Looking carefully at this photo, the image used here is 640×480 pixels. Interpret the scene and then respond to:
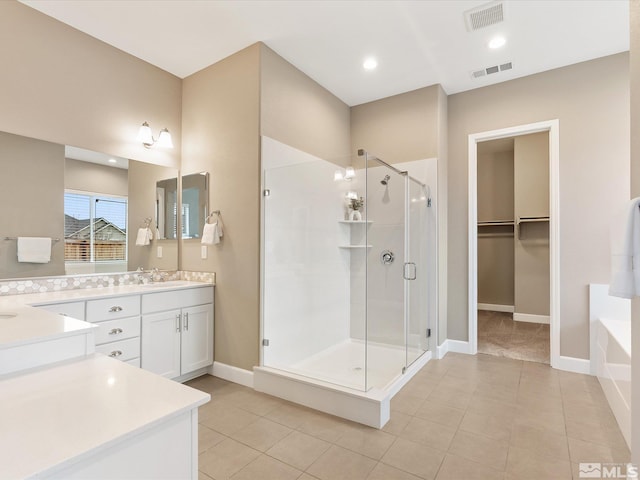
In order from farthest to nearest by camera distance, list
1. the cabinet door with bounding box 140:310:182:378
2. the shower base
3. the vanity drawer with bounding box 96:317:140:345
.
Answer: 1. the cabinet door with bounding box 140:310:182:378
2. the vanity drawer with bounding box 96:317:140:345
3. the shower base

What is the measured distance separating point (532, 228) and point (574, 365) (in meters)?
2.81

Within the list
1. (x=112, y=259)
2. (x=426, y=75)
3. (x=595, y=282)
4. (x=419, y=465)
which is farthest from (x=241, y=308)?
(x=595, y=282)

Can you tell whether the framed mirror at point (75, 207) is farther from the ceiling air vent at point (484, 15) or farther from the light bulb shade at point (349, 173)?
the ceiling air vent at point (484, 15)

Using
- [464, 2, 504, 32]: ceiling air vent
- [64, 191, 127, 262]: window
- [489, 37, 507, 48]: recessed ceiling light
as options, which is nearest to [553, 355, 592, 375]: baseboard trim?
[489, 37, 507, 48]: recessed ceiling light

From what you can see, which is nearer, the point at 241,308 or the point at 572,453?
the point at 572,453

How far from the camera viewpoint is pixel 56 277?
2.62m

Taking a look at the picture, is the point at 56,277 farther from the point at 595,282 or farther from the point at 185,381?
the point at 595,282

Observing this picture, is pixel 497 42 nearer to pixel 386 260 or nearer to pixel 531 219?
pixel 386 260

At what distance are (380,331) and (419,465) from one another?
53.6 inches

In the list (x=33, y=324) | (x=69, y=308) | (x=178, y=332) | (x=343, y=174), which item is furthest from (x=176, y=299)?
(x=343, y=174)

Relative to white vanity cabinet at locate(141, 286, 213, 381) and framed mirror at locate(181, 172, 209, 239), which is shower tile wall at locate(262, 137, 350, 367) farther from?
framed mirror at locate(181, 172, 209, 239)

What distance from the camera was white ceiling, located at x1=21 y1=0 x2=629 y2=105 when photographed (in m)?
2.51

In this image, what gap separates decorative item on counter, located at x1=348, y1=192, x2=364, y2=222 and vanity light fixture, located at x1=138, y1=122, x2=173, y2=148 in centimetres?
195

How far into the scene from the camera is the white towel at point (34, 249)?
2.44 meters
